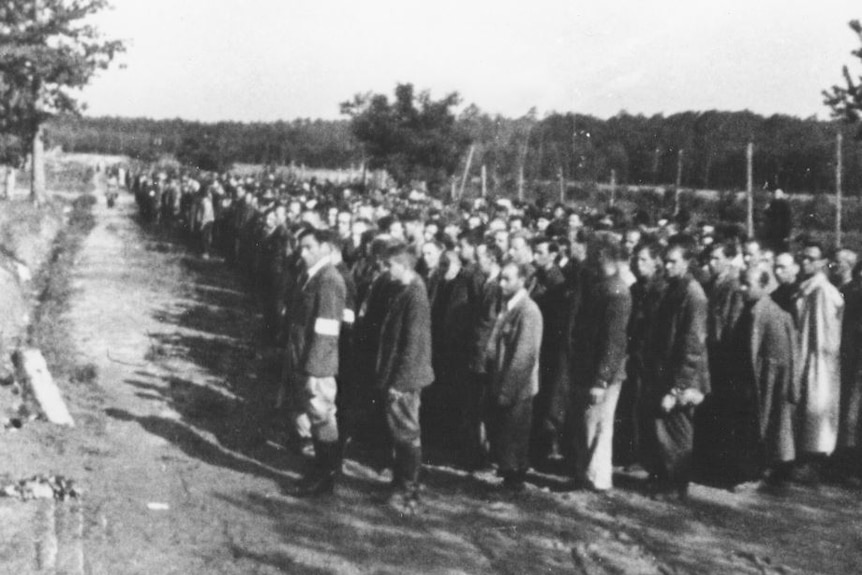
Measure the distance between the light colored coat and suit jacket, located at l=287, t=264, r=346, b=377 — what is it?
3.51 meters

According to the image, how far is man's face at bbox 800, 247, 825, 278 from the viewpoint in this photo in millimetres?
8703

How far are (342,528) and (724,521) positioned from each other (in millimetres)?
2496

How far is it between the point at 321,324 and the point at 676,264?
2.52 metres

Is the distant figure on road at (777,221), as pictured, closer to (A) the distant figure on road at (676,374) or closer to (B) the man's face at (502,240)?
(B) the man's face at (502,240)

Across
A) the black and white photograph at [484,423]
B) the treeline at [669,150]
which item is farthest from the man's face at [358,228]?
the treeline at [669,150]

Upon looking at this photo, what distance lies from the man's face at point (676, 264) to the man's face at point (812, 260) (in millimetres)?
1331

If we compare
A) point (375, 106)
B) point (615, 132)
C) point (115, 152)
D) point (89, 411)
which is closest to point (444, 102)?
point (375, 106)

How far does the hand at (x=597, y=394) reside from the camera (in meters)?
7.74

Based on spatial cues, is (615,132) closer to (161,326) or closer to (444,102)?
(444,102)

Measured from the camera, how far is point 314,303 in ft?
25.9

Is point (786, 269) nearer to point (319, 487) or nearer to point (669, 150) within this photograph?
point (319, 487)

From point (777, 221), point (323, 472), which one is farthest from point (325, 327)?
point (777, 221)

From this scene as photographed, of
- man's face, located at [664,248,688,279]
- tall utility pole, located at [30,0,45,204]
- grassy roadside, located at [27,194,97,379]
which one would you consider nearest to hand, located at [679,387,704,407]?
man's face, located at [664,248,688,279]

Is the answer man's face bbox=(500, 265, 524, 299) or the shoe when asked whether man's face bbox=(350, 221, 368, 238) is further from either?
the shoe
